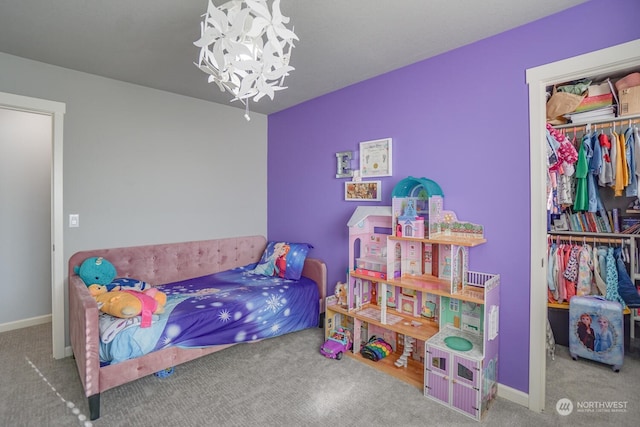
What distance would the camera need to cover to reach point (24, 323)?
332 cm

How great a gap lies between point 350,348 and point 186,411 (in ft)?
4.53

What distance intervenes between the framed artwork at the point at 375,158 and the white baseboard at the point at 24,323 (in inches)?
147

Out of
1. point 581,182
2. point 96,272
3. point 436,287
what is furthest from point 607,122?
point 96,272

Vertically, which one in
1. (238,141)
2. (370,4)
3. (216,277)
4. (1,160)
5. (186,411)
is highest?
(370,4)

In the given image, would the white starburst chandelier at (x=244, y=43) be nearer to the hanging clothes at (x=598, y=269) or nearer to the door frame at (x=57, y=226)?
the door frame at (x=57, y=226)

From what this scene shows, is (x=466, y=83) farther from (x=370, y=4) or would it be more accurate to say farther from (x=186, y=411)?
(x=186, y=411)

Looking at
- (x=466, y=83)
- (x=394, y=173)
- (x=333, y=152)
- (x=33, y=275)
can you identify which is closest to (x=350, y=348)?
(x=394, y=173)

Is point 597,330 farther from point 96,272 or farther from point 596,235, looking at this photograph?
point 96,272

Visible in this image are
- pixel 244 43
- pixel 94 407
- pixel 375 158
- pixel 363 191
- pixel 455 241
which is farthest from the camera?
pixel 363 191

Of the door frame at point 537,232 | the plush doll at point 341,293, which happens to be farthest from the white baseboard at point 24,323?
the door frame at point 537,232

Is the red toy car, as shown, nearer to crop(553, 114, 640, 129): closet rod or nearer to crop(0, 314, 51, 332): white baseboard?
crop(553, 114, 640, 129): closet rod

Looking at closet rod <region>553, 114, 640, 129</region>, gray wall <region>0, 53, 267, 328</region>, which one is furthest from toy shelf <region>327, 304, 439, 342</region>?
closet rod <region>553, 114, 640, 129</region>

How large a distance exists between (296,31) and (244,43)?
1.01m

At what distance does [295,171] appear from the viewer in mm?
3707
